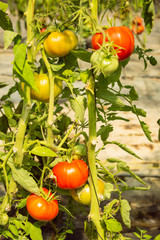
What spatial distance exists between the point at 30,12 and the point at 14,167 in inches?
12.4

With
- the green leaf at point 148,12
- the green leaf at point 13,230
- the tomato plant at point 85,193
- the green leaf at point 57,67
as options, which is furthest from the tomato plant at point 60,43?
the green leaf at point 13,230

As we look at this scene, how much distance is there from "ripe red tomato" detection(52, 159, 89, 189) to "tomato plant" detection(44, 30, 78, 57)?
8.8 inches

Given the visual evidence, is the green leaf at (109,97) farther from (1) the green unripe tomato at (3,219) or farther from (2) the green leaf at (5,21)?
(1) the green unripe tomato at (3,219)

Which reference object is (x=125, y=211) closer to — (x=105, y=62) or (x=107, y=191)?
(x=107, y=191)

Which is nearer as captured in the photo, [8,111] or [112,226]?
[112,226]

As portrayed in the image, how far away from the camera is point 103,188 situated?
73 centimetres

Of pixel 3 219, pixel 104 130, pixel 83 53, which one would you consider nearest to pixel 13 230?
pixel 3 219

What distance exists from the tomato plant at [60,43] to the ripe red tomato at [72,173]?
0.22 m

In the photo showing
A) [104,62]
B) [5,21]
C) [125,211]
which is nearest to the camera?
[104,62]

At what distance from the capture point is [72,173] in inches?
25.6

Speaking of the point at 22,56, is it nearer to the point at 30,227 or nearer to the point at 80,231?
the point at 30,227

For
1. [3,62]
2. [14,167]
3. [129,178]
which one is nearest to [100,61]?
[14,167]

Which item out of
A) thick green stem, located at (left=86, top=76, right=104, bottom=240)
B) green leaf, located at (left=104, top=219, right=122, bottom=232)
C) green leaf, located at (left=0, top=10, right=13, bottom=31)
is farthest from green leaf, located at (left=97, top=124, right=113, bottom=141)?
green leaf, located at (left=0, top=10, right=13, bottom=31)

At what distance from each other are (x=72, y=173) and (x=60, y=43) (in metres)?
0.25
